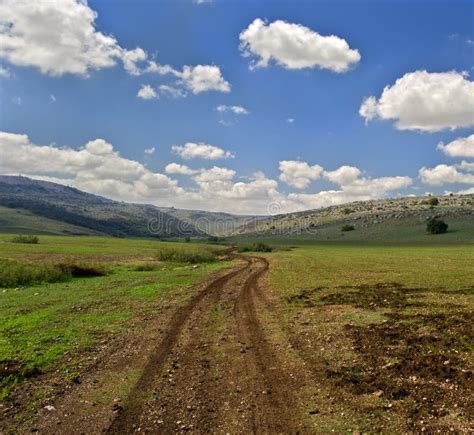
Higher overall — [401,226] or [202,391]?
[401,226]

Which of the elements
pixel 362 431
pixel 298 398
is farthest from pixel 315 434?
pixel 298 398

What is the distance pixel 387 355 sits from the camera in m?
12.6

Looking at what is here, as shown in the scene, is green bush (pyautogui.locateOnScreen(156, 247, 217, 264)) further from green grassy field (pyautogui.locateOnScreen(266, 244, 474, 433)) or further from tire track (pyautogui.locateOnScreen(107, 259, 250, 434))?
tire track (pyautogui.locateOnScreen(107, 259, 250, 434))

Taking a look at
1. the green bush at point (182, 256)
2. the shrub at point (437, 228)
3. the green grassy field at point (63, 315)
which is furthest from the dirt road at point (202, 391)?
the shrub at point (437, 228)

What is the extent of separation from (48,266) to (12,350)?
26.4 meters

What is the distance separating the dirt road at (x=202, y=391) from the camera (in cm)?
859

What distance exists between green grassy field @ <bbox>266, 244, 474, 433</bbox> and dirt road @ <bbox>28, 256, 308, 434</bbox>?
2.97 feet

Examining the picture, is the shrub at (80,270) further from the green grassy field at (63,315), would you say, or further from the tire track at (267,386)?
the tire track at (267,386)

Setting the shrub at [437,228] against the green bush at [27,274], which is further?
the shrub at [437,228]

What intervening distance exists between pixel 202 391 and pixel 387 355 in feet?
19.1

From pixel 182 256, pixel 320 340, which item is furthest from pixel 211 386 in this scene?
pixel 182 256

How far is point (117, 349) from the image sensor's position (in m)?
14.4

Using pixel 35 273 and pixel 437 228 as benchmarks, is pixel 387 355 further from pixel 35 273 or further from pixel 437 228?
pixel 437 228

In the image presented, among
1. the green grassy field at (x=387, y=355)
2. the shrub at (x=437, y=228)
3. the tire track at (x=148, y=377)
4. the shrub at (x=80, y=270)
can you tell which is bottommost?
the shrub at (x=80, y=270)
